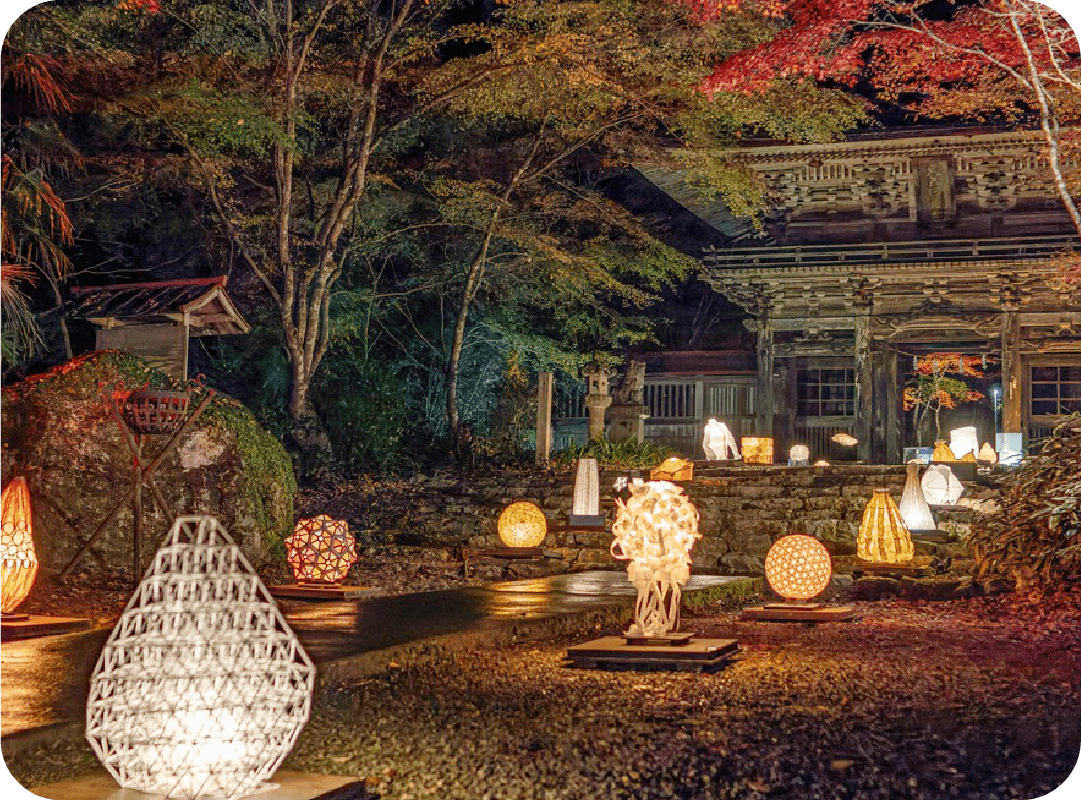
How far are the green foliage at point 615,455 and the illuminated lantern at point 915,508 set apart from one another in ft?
16.8

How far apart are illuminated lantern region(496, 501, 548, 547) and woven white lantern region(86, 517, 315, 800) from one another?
1038 centimetres

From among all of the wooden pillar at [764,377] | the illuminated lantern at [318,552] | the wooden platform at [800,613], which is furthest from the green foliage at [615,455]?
the wooden platform at [800,613]

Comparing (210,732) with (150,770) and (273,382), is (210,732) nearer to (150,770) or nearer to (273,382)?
(150,770)

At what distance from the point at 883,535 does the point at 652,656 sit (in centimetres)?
616

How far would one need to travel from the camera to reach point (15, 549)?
8.13 meters

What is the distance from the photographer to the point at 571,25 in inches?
710

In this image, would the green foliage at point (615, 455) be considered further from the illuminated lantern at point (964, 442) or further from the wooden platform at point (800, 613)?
the wooden platform at point (800, 613)

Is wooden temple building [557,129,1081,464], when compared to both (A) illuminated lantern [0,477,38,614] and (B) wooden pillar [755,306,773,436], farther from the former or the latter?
(A) illuminated lantern [0,477,38,614]

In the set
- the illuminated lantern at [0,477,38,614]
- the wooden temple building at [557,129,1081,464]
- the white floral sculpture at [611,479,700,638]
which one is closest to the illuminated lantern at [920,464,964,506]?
the wooden temple building at [557,129,1081,464]

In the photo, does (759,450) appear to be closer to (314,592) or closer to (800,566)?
(800,566)

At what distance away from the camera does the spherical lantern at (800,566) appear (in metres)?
10.3

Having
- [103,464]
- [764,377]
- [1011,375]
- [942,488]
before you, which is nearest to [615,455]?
[764,377]

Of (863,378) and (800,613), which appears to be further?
(863,378)

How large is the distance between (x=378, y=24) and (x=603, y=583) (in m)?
9.77
